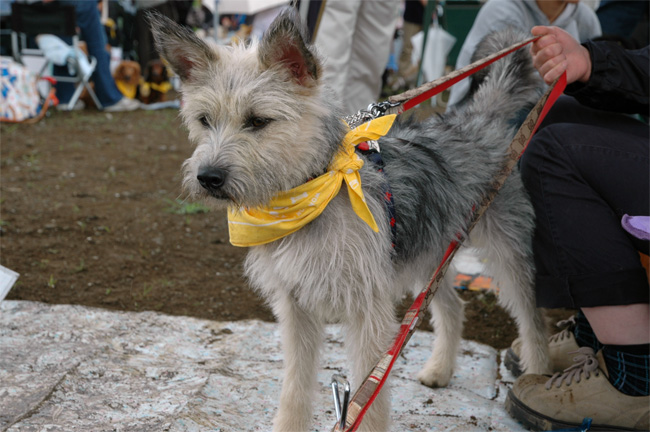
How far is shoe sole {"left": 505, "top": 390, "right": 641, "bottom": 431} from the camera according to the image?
279 cm

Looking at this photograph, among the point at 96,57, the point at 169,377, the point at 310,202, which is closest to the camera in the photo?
the point at 310,202

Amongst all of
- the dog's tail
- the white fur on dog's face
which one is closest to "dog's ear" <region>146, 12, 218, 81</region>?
the white fur on dog's face

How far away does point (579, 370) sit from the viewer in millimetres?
2898

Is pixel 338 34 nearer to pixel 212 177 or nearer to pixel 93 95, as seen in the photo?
pixel 212 177

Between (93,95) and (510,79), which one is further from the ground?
(510,79)

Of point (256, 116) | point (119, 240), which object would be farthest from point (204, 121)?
point (119, 240)

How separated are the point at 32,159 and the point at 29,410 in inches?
208

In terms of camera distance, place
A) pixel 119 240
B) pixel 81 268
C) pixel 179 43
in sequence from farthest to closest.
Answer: pixel 119 240 → pixel 81 268 → pixel 179 43

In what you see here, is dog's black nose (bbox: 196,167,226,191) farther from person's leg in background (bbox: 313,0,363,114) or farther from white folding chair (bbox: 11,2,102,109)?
white folding chair (bbox: 11,2,102,109)

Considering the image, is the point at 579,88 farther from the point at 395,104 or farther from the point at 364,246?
the point at 364,246

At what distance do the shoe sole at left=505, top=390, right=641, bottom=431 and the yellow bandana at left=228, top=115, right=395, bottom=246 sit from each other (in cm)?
125

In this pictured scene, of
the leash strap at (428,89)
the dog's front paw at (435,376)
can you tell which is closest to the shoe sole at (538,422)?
the dog's front paw at (435,376)

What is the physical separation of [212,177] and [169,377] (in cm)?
132

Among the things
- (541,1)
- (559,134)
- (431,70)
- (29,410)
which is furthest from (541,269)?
(431,70)
